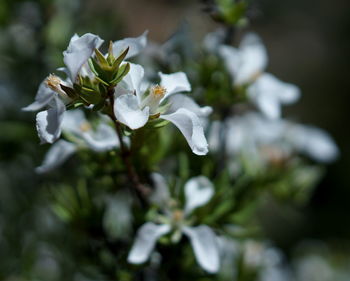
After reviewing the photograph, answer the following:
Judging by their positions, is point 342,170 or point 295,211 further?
point 342,170

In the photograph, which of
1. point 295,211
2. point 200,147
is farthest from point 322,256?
point 200,147

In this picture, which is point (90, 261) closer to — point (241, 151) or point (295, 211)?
point (241, 151)

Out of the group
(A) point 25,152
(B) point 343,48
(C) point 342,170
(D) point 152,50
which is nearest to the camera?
(D) point 152,50

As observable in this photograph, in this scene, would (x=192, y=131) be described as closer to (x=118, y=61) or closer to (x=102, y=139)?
(x=118, y=61)

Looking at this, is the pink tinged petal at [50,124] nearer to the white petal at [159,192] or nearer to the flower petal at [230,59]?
the white petal at [159,192]

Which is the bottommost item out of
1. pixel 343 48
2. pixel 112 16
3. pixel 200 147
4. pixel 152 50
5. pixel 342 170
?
pixel 342 170

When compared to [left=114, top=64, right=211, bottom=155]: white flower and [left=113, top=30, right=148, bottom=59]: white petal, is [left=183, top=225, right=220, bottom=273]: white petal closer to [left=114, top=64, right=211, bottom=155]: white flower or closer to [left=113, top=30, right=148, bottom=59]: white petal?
[left=114, top=64, right=211, bottom=155]: white flower

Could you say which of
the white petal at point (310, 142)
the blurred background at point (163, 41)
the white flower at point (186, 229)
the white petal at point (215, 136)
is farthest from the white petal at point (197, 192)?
the white petal at point (310, 142)

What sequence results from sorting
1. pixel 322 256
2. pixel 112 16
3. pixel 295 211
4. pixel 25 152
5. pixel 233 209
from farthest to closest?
pixel 295 211 → pixel 322 256 → pixel 112 16 → pixel 25 152 → pixel 233 209
